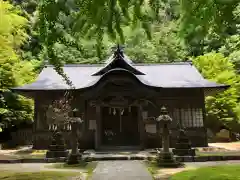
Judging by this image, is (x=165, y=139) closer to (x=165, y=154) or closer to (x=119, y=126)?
(x=165, y=154)

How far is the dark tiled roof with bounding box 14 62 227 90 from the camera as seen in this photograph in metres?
15.3

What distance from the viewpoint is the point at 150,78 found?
17172 mm

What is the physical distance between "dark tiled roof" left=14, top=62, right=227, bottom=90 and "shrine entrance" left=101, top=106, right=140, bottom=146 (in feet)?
6.24

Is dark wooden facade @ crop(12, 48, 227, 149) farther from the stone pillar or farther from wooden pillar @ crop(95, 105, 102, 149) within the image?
the stone pillar

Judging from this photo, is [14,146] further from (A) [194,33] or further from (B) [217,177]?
(A) [194,33]

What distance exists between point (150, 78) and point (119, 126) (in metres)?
3.66

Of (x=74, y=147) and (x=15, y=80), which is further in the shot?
(x=15, y=80)

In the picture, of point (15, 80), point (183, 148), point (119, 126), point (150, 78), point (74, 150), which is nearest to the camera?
point (74, 150)

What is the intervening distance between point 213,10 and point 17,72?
61.3 feet

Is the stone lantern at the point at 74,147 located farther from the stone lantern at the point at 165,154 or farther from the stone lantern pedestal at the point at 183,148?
the stone lantern pedestal at the point at 183,148

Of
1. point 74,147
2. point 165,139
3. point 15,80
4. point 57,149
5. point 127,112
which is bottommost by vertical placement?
point 57,149

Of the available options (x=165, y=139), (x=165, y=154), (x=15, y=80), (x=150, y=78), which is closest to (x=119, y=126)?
(x=150, y=78)

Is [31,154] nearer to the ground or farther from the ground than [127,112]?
nearer to the ground

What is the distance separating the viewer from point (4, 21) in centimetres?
1180
